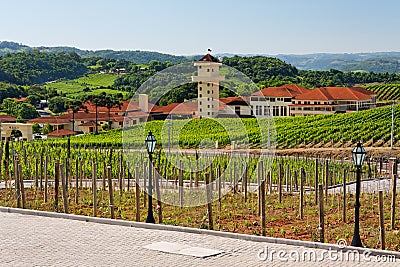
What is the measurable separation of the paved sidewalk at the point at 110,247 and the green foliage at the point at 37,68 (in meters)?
98.0

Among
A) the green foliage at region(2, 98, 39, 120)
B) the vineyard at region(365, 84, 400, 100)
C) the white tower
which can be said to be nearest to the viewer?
the white tower

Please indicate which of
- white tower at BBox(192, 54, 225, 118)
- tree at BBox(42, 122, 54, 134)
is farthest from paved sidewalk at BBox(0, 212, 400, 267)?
tree at BBox(42, 122, 54, 134)

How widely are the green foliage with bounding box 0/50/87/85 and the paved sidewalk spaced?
3859 inches

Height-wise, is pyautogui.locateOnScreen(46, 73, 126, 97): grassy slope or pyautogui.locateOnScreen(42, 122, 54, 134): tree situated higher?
pyautogui.locateOnScreen(46, 73, 126, 97): grassy slope

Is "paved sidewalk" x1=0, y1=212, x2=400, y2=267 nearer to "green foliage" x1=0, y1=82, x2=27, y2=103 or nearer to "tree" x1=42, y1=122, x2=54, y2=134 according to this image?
"tree" x1=42, y1=122, x2=54, y2=134

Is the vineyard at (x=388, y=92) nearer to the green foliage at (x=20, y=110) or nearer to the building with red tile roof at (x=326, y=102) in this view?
the building with red tile roof at (x=326, y=102)

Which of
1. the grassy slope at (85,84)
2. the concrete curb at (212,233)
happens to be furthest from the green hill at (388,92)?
the concrete curb at (212,233)

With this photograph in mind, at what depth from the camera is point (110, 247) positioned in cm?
993

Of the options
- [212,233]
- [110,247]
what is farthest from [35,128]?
[110,247]

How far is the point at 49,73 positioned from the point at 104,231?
367 feet

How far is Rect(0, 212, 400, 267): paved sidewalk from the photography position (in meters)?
8.96

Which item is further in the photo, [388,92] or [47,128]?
[388,92]

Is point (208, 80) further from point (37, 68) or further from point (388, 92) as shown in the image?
point (37, 68)

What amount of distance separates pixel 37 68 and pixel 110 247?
369 ft
